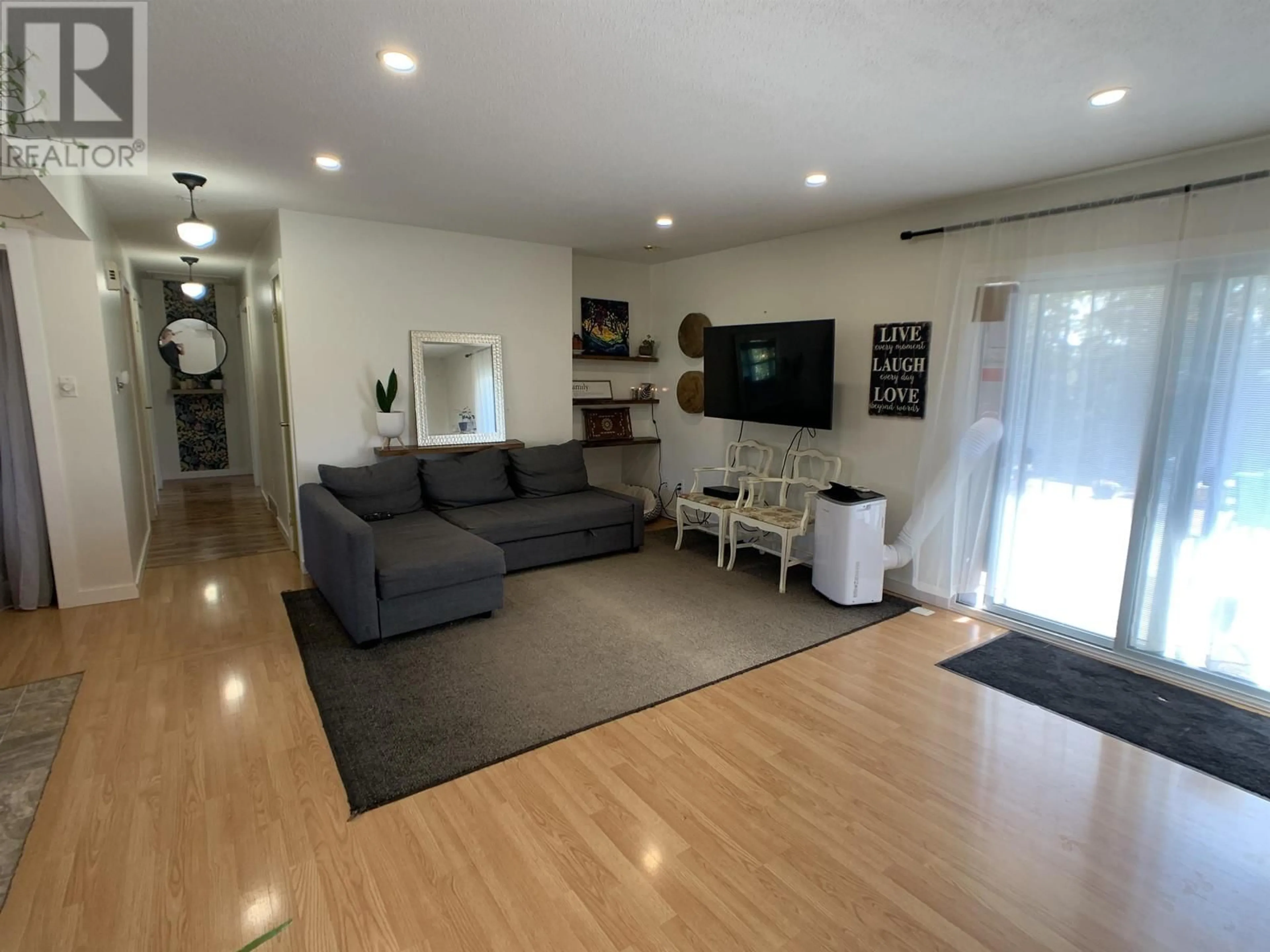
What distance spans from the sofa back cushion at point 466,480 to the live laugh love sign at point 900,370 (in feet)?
9.13

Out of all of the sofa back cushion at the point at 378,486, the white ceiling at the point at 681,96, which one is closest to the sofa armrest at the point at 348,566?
the sofa back cushion at the point at 378,486

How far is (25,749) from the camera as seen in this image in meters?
2.25

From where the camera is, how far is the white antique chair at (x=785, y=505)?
4000 mm

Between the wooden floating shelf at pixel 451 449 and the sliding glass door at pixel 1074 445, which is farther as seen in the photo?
the wooden floating shelf at pixel 451 449

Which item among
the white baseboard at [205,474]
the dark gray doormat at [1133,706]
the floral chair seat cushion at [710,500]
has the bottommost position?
the dark gray doormat at [1133,706]

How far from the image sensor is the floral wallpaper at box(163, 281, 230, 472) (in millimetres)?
7523

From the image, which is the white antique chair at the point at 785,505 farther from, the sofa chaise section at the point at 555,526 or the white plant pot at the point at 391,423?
the white plant pot at the point at 391,423

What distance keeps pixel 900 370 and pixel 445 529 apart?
3.11 meters

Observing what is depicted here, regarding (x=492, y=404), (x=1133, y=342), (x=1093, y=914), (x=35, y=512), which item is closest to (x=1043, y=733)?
(x=1093, y=914)

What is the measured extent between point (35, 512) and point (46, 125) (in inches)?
90.0

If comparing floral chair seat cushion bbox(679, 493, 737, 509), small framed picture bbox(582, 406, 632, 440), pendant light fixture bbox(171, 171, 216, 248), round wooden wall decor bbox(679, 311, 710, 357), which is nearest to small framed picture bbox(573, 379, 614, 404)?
small framed picture bbox(582, 406, 632, 440)

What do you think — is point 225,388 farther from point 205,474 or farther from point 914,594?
point 914,594

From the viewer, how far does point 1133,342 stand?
2.92 m

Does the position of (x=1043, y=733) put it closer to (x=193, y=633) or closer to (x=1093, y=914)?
(x=1093, y=914)
